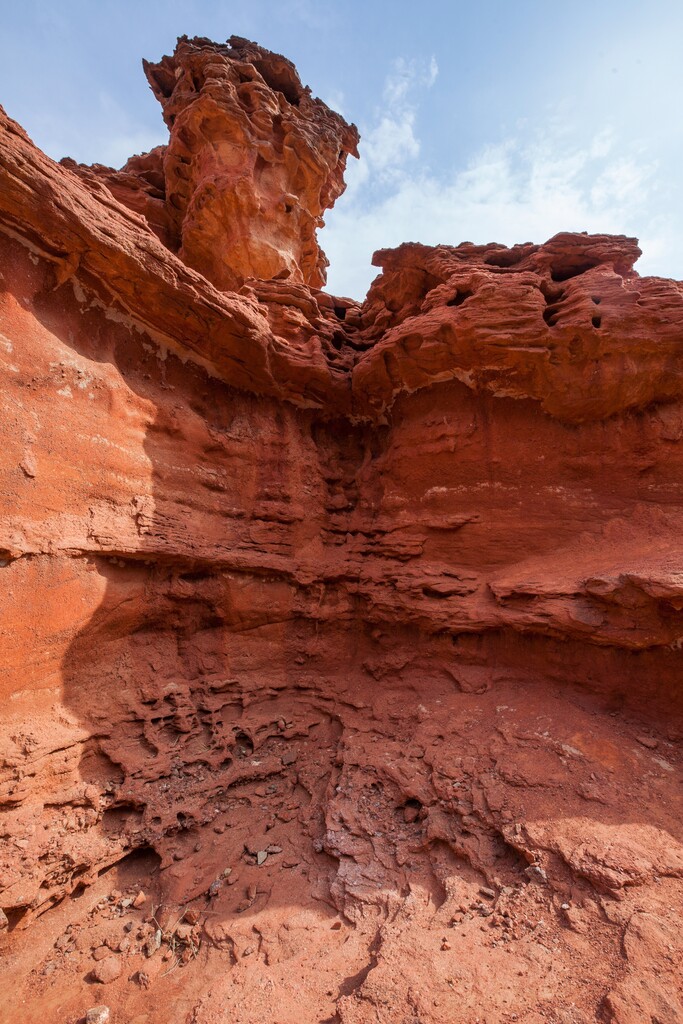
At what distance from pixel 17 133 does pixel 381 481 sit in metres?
6.95

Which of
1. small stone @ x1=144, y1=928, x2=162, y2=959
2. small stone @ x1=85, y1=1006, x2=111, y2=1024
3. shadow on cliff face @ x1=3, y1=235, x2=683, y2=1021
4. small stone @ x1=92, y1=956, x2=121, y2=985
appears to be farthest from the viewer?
small stone @ x1=144, y1=928, x2=162, y2=959

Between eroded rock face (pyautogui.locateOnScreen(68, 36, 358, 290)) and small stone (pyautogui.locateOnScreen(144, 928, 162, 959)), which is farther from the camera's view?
eroded rock face (pyautogui.locateOnScreen(68, 36, 358, 290))

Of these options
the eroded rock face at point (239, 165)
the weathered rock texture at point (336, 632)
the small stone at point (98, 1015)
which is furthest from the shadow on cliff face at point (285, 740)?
the eroded rock face at point (239, 165)

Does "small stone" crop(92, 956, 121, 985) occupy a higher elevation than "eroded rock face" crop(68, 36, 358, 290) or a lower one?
lower

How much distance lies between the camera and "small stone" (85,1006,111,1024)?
3605 mm

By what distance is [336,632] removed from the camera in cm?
780

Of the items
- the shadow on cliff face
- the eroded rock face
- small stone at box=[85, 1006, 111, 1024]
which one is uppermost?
the eroded rock face

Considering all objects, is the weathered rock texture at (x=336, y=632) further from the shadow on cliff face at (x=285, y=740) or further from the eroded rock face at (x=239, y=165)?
the eroded rock face at (x=239, y=165)

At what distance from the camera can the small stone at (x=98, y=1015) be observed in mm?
3605

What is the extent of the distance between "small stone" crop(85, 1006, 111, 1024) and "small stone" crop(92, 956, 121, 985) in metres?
0.26

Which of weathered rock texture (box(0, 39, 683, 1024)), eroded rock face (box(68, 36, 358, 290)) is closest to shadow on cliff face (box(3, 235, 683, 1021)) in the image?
weathered rock texture (box(0, 39, 683, 1024))

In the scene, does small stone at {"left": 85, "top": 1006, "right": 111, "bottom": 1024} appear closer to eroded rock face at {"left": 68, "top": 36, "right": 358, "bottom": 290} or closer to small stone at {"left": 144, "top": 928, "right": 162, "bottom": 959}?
small stone at {"left": 144, "top": 928, "right": 162, "bottom": 959}

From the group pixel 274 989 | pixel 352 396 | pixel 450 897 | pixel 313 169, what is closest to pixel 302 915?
pixel 274 989

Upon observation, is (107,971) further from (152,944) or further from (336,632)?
(336,632)
